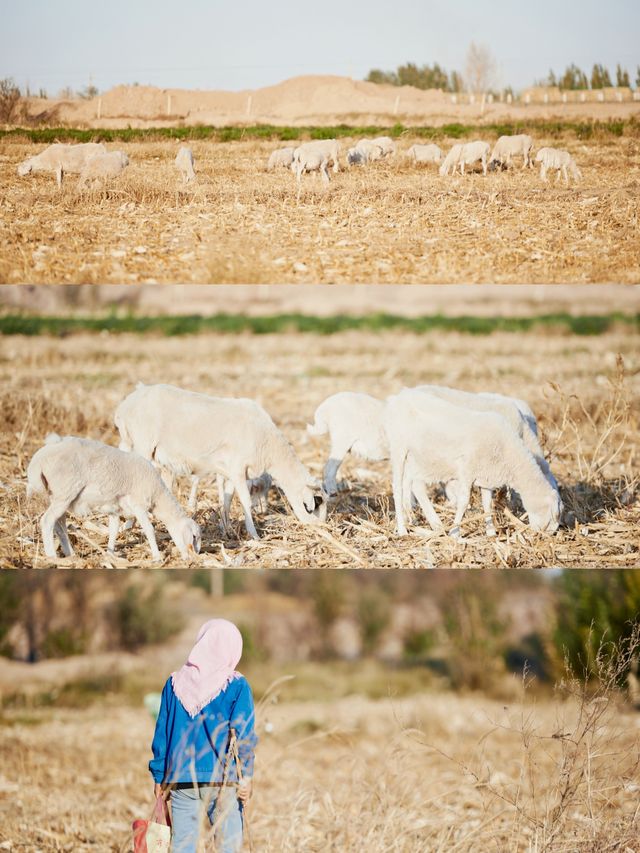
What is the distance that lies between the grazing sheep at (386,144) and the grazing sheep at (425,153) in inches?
4.5

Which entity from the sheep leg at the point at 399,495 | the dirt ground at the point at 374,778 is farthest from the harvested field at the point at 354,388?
the dirt ground at the point at 374,778

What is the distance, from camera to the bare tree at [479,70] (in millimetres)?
6598

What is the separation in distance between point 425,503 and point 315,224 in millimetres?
1957

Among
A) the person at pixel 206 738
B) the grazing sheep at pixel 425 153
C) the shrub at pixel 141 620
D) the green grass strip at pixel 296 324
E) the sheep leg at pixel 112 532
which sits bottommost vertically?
the shrub at pixel 141 620

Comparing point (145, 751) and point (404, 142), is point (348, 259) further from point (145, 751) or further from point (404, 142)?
point (145, 751)

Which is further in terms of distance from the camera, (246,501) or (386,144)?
(386,144)

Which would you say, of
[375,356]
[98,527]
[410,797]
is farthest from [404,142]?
[410,797]

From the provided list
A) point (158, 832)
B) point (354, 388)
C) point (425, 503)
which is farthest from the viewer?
point (354, 388)

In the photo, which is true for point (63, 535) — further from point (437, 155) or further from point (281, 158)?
point (437, 155)

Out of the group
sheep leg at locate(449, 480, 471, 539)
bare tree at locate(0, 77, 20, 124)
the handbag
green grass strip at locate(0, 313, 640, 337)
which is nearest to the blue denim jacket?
the handbag

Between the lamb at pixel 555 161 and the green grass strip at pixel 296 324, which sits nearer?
the lamb at pixel 555 161

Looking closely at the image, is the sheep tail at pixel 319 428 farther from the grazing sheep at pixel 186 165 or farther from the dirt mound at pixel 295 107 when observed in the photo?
the dirt mound at pixel 295 107

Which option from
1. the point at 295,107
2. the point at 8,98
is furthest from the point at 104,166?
the point at 295,107

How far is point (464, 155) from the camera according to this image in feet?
21.7
